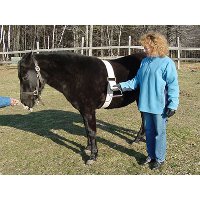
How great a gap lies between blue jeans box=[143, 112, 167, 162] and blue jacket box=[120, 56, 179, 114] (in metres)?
0.15

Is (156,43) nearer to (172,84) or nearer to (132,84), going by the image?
(172,84)

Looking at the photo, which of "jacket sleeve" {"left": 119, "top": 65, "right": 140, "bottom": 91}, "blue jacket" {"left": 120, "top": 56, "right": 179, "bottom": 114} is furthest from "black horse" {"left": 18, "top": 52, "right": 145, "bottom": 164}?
"blue jacket" {"left": 120, "top": 56, "right": 179, "bottom": 114}

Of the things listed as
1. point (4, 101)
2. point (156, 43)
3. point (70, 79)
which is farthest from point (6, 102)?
point (156, 43)

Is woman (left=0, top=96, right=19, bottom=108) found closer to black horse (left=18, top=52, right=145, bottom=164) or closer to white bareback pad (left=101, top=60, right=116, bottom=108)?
black horse (left=18, top=52, right=145, bottom=164)

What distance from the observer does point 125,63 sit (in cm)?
587

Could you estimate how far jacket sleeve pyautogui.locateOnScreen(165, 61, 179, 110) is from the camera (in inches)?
174

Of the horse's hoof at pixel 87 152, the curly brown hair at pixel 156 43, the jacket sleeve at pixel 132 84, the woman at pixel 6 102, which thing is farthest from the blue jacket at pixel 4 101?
the curly brown hair at pixel 156 43

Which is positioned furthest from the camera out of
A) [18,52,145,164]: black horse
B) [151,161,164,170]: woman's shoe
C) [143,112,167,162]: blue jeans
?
[18,52,145,164]: black horse

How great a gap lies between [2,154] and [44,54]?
223 centimetres

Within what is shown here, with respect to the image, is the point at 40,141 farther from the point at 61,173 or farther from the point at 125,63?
the point at 125,63

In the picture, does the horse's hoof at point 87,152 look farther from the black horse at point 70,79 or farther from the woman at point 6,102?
the woman at point 6,102

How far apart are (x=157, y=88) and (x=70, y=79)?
61.3 inches

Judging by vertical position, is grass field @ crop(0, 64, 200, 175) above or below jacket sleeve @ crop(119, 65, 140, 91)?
below
